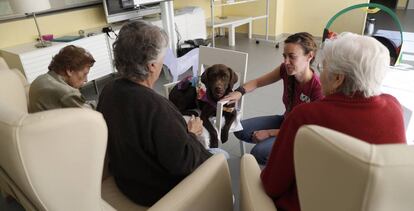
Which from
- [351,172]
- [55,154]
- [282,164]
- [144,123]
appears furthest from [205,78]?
[351,172]

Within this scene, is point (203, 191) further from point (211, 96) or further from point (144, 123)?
point (211, 96)

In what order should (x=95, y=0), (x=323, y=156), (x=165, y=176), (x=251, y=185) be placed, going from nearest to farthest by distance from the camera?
1. (x=323, y=156)
2. (x=251, y=185)
3. (x=165, y=176)
4. (x=95, y=0)

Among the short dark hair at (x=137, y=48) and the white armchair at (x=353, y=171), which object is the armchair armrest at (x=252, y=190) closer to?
the white armchair at (x=353, y=171)

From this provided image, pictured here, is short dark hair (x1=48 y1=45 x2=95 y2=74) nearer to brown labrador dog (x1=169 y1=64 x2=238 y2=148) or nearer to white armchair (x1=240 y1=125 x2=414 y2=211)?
brown labrador dog (x1=169 y1=64 x2=238 y2=148)

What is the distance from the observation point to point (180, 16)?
4.25 metres

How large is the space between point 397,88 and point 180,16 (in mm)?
3205

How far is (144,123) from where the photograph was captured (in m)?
1.05

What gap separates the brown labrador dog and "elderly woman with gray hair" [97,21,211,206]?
72 centimetres

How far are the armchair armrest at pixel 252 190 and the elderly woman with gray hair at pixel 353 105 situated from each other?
0.36 feet

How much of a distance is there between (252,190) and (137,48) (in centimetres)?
68

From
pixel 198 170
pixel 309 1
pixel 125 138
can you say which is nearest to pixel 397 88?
pixel 198 170

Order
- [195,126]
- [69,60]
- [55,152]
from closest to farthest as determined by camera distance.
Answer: [55,152] < [195,126] < [69,60]

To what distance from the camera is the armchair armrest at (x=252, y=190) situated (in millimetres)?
974

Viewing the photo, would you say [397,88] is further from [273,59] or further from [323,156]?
[273,59]
